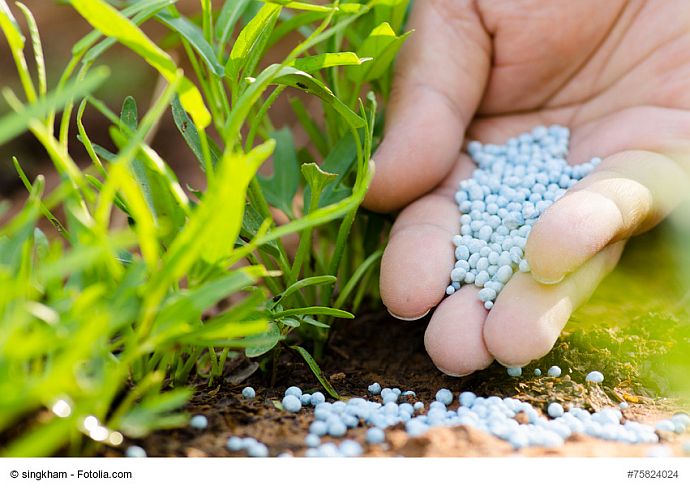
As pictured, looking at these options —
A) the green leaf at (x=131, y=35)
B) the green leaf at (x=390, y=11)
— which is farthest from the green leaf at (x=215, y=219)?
the green leaf at (x=390, y=11)

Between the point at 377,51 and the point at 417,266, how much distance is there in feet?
0.92

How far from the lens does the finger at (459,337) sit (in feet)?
2.50

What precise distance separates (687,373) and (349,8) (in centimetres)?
56

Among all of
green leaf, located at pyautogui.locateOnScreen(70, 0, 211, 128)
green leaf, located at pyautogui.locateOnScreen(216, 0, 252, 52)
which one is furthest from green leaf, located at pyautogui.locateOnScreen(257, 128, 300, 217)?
green leaf, located at pyautogui.locateOnScreen(70, 0, 211, 128)

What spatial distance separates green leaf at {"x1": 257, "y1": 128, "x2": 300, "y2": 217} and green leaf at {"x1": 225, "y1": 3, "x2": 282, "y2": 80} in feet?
0.69

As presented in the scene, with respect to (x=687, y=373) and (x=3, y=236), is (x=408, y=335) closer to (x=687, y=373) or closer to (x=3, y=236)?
(x=687, y=373)

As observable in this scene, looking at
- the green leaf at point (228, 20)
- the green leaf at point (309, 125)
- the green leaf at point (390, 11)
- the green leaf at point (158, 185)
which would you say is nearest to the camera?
the green leaf at point (158, 185)

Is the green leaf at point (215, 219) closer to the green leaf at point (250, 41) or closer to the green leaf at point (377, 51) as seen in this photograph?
the green leaf at point (250, 41)

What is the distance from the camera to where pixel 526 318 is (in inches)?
29.4

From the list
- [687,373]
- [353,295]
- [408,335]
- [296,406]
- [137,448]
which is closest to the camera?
[137,448]

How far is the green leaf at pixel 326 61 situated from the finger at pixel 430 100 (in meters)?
0.20

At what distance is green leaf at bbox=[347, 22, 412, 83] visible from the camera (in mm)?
876

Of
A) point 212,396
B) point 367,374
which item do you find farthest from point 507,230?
point 212,396
